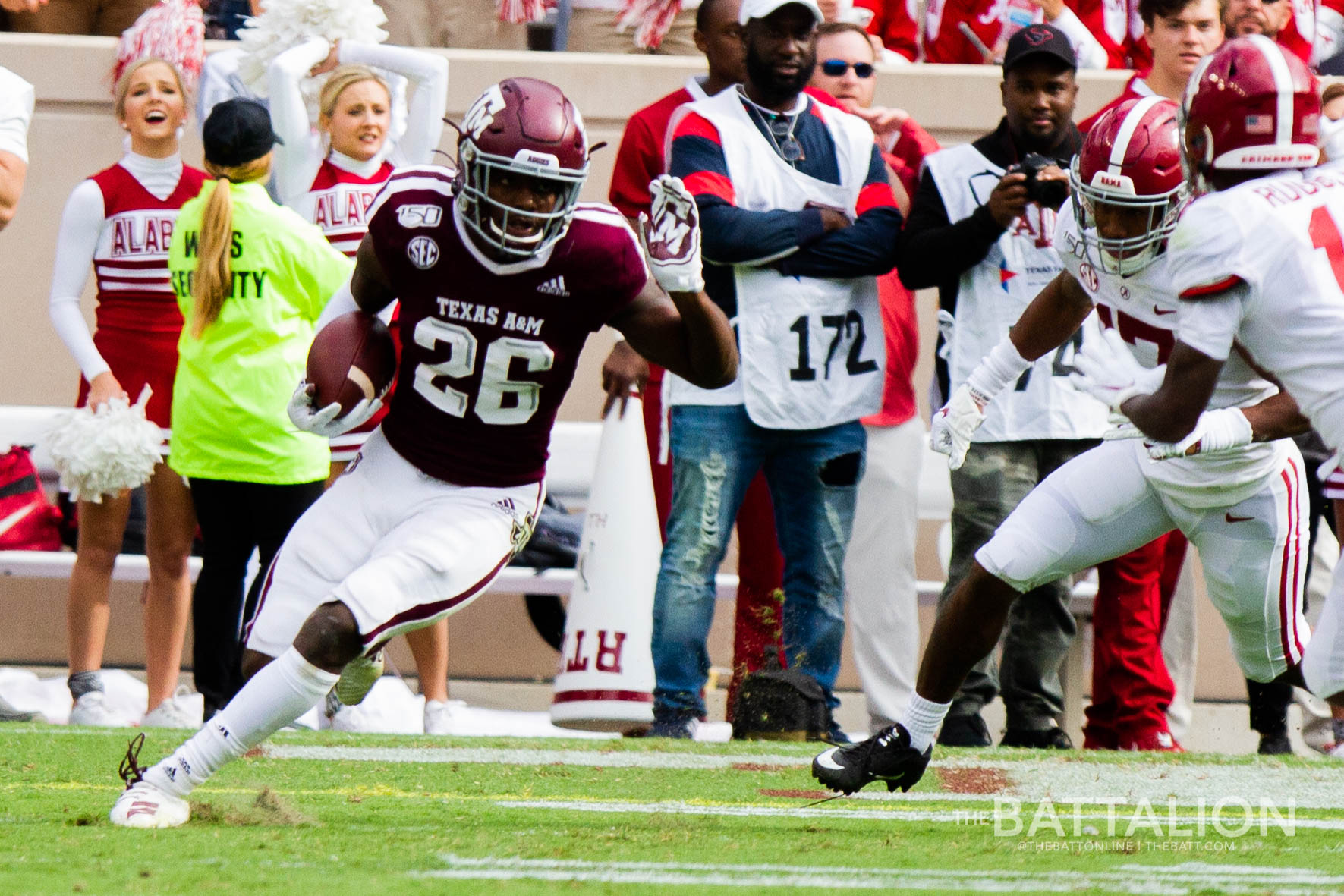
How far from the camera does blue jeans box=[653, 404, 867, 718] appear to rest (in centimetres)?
543

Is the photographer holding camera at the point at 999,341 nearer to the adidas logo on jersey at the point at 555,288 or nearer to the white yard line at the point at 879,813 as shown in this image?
the white yard line at the point at 879,813

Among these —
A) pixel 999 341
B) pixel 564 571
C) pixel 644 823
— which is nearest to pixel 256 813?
pixel 644 823

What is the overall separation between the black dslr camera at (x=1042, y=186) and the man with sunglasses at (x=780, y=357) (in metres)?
0.40

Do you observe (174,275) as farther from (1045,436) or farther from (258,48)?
(1045,436)

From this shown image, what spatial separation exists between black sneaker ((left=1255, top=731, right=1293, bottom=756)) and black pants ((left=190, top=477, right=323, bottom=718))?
2.99 m

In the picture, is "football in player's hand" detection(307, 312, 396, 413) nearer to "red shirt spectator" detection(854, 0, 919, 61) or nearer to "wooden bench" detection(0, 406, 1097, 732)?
Result: "wooden bench" detection(0, 406, 1097, 732)

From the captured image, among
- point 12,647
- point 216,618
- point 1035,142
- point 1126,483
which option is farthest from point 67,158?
point 1126,483

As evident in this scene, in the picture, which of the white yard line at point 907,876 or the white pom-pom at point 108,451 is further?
the white pom-pom at point 108,451

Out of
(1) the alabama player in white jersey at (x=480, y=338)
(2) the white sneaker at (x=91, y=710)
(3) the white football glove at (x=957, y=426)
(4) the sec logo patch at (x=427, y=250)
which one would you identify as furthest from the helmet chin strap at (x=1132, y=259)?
(2) the white sneaker at (x=91, y=710)

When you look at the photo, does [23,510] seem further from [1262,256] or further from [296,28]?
[1262,256]

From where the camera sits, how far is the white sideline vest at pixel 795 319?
545 cm

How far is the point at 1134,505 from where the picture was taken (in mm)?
4312

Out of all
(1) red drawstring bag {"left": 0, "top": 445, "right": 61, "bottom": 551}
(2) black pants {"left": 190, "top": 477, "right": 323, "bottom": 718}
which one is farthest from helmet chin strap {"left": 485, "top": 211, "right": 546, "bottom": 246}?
(1) red drawstring bag {"left": 0, "top": 445, "right": 61, "bottom": 551}

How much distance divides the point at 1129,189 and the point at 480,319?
58.2 inches
